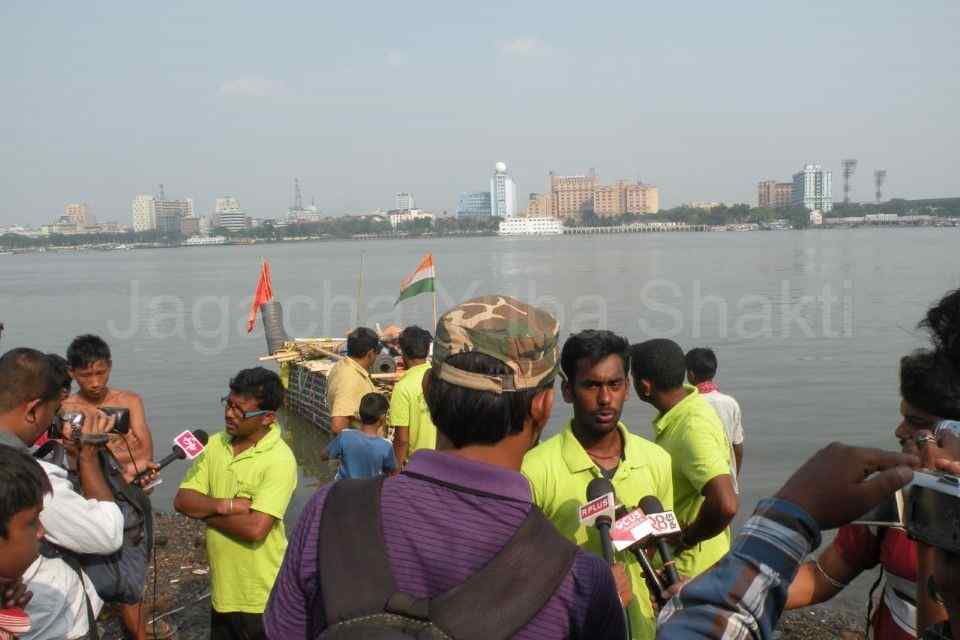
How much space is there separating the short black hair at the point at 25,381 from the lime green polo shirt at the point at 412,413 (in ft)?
9.01

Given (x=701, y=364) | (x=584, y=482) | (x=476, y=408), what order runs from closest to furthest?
1. (x=476, y=408)
2. (x=584, y=482)
3. (x=701, y=364)

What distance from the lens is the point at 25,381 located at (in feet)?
10.8

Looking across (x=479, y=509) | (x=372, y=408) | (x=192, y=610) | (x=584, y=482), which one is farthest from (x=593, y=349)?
(x=192, y=610)

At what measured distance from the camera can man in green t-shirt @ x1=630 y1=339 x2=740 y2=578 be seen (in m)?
3.88

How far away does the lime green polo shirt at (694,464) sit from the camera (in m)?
4.00

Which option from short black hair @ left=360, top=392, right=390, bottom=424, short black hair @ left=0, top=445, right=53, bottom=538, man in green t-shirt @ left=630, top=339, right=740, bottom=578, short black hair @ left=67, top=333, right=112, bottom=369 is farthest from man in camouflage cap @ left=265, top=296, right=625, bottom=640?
short black hair @ left=67, top=333, right=112, bottom=369

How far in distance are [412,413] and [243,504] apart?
74.2 inches

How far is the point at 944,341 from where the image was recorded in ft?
5.52

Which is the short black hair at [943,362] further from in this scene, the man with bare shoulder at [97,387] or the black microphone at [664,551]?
the man with bare shoulder at [97,387]

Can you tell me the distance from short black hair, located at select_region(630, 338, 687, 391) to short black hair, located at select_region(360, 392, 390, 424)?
2.08 meters

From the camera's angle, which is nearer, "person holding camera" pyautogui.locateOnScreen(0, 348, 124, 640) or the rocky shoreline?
"person holding camera" pyautogui.locateOnScreen(0, 348, 124, 640)

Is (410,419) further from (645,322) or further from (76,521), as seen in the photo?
(645,322)

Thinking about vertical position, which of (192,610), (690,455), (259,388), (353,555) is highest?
(353,555)

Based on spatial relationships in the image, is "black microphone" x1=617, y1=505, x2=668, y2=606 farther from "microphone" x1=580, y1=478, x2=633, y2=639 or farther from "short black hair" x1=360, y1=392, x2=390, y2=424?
"short black hair" x1=360, y1=392, x2=390, y2=424
